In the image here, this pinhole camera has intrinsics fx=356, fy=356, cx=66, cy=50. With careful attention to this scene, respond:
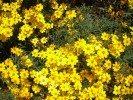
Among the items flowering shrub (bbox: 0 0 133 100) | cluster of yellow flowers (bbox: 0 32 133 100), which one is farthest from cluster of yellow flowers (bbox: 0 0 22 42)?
cluster of yellow flowers (bbox: 0 32 133 100)

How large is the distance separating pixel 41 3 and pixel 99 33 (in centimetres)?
95

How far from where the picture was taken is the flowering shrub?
4.30 meters

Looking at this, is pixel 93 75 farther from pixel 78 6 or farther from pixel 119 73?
pixel 78 6

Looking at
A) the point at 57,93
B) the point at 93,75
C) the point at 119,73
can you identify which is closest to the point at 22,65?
the point at 57,93

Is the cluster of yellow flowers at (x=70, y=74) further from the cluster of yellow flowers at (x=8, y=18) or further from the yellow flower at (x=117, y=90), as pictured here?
the cluster of yellow flowers at (x=8, y=18)

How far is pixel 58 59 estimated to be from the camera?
4367 mm

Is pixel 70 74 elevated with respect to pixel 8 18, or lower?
lower

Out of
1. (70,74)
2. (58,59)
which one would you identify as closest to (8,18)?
(58,59)

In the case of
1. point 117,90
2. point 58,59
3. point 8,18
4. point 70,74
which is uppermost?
point 8,18

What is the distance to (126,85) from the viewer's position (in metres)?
4.31

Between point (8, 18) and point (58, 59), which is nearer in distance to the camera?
point (58, 59)

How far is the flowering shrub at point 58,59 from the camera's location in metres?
4.30

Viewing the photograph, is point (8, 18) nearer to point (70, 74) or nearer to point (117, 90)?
point (70, 74)

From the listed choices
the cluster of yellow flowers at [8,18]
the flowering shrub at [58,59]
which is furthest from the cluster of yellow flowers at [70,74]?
the cluster of yellow flowers at [8,18]
